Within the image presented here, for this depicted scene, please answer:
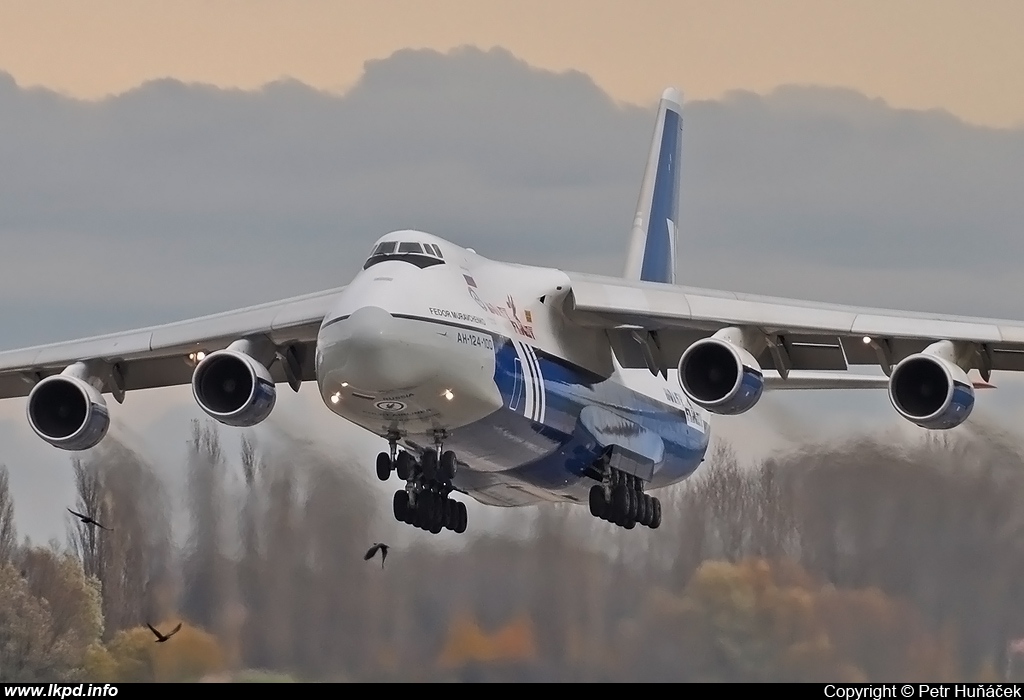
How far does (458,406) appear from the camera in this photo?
1562 cm

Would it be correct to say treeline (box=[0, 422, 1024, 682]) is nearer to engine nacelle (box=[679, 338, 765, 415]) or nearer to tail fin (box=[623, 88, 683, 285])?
engine nacelle (box=[679, 338, 765, 415])

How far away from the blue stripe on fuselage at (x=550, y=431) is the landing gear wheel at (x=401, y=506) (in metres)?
0.58

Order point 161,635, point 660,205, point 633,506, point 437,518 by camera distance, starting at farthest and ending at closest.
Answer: point 660,205 < point 633,506 < point 161,635 < point 437,518

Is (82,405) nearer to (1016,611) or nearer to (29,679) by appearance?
(29,679)

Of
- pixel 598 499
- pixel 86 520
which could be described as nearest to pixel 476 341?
pixel 598 499

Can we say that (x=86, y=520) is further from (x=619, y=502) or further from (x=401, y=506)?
(x=619, y=502)

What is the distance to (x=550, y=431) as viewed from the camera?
16.9m

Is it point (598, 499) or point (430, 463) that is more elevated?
Answer: point (598, 499)

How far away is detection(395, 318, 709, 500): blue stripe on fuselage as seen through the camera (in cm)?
1623

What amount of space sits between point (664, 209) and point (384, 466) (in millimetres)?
6650

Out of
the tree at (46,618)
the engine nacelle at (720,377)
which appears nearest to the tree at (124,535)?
the tree at (46,618)

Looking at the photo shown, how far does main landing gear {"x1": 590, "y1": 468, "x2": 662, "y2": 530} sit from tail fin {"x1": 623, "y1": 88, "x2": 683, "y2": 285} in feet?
11.5
